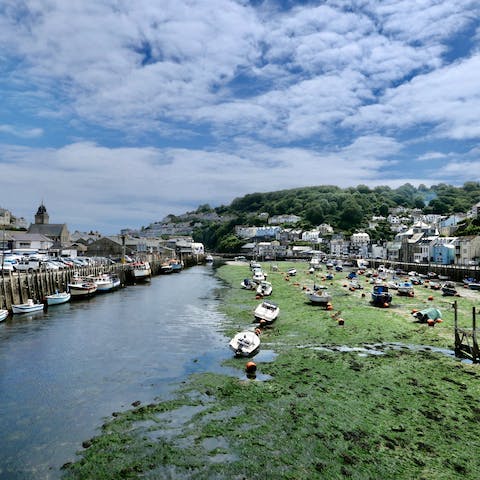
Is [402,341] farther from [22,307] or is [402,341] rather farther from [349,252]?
[349,252]

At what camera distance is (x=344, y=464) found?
13961 millimetres

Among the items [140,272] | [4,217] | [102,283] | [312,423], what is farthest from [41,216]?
[312,423]

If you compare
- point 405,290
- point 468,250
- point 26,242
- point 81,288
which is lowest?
point 405,290

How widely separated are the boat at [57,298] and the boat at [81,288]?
7.38 feet

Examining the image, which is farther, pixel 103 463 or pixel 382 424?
pixel 382 424

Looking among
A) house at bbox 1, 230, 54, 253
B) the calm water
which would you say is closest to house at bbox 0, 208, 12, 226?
house at bbox 1, 230, 54, 253

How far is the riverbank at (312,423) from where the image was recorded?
13930 mm

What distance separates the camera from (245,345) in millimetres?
27641

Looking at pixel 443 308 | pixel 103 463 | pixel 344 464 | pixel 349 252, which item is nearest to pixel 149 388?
pixel 103 463

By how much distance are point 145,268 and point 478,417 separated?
253 feet

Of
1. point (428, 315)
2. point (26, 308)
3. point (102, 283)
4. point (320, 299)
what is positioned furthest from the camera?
point (102, 283)

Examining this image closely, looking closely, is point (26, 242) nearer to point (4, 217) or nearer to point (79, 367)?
point (4, 217)

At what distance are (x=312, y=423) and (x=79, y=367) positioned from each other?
15.0 meters

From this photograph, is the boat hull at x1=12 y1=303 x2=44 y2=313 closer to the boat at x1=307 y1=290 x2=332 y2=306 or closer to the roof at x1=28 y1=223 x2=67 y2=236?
the boat at x1=307 y1=290 x2=332 y2=306
